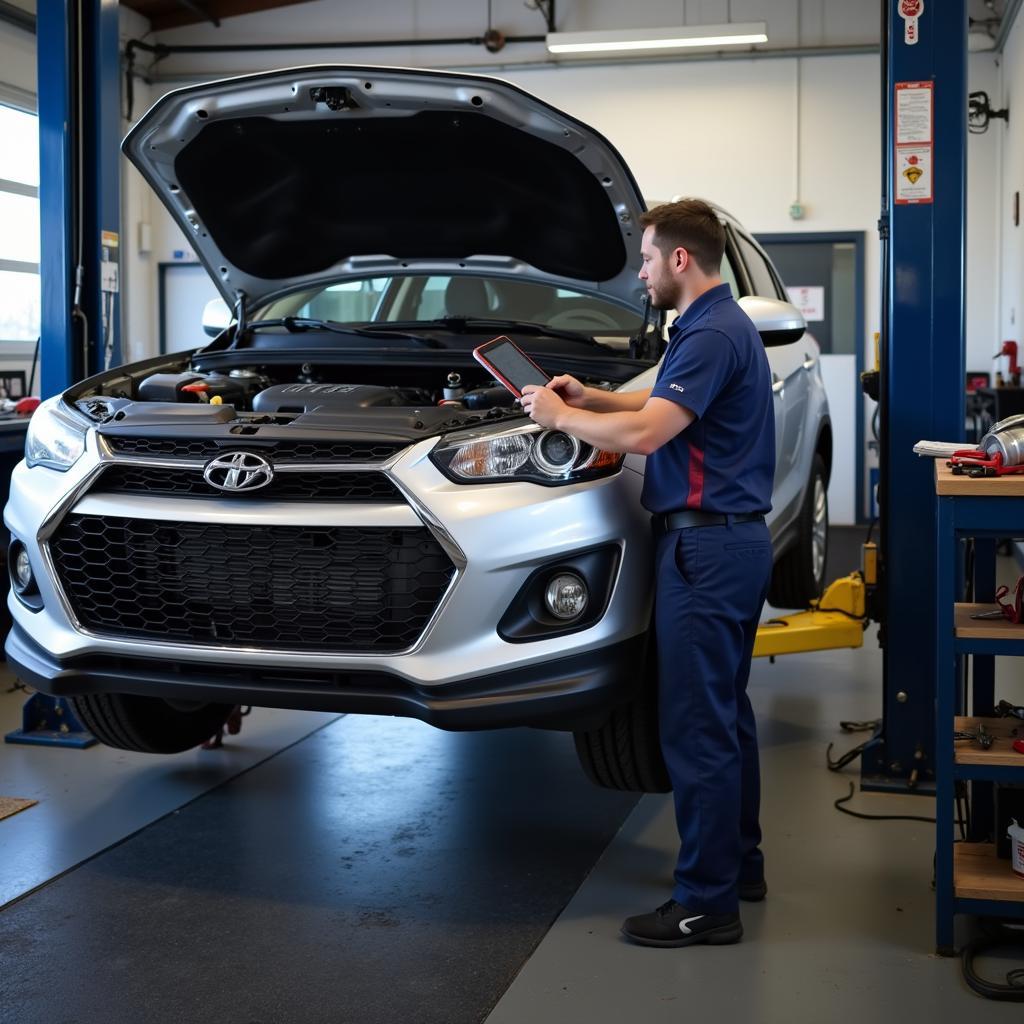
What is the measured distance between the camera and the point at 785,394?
4.06 m

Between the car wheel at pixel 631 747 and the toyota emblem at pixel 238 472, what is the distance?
88 cm

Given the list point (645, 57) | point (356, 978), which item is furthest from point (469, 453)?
point (645, 57)

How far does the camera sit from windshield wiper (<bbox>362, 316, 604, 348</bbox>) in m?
3.24

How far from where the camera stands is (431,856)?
2.98 m

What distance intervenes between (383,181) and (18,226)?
7.60 m

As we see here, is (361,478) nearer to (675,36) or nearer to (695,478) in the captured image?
(695,478)

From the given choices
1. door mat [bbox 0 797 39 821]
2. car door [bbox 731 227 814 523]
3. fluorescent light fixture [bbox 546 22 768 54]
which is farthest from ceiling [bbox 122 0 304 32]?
door mat [bbox 0 797 39 821]

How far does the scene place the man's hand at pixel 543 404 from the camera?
243 centimetres

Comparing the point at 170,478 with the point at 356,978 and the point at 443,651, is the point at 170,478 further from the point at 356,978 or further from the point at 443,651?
the point at 356,978

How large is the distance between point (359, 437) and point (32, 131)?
9.03m

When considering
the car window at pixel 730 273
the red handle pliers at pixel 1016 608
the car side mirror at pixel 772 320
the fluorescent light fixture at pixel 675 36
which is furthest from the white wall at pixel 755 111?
the red handle pliers at pixel 1016 608

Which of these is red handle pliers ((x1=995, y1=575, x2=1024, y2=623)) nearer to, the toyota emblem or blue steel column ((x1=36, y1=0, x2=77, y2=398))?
the toyota emblem

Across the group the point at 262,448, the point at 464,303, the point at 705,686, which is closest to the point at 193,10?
the point at 464,303

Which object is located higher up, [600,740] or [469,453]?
[469,453]
